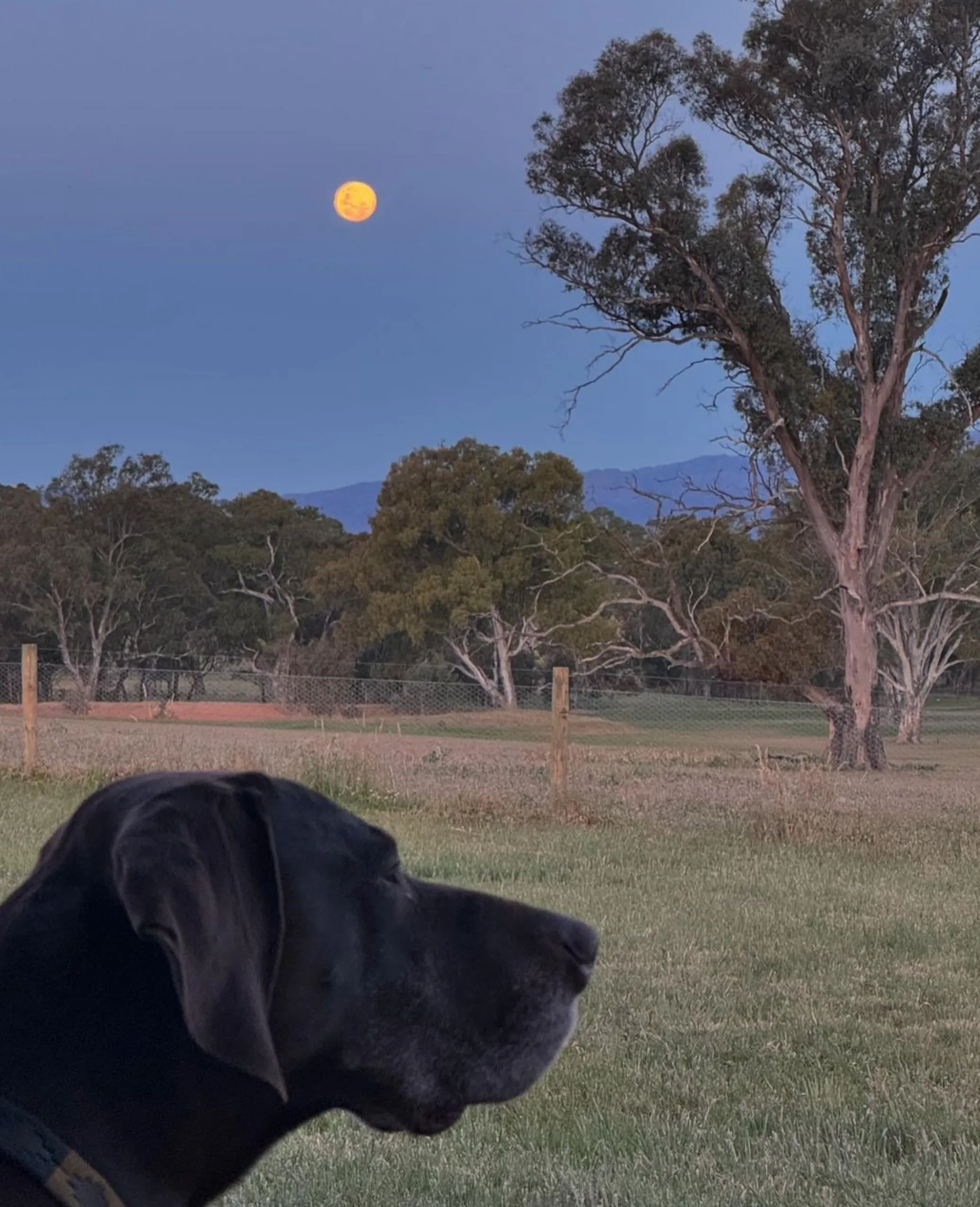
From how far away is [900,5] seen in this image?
65.2 ft

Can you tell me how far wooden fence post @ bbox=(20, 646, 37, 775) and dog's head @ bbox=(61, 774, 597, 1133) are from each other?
10900mm

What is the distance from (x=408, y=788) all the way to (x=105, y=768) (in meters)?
3.06

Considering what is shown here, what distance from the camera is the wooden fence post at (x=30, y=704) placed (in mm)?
12445

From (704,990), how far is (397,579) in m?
35.2

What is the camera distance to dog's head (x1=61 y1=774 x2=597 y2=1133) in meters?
1.66

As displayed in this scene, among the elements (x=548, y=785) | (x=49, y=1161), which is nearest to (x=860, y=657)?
(x=548, y=785)

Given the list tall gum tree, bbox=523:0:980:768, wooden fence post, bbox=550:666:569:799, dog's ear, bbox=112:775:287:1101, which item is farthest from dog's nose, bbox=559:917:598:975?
tall gum tree, bbox=523:0:980:768

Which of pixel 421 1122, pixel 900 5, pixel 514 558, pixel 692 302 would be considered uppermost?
pixel 900 5

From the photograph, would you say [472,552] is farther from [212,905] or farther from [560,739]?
[212,905]

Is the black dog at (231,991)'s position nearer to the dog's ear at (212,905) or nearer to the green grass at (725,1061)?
the dog's ear at (212,905)

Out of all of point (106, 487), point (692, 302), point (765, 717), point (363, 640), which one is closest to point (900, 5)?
point (692, 302)

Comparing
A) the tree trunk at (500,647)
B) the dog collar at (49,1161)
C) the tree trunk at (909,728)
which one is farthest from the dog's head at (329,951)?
the tree trunk at (500,647)

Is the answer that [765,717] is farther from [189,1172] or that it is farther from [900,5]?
[189,1172]

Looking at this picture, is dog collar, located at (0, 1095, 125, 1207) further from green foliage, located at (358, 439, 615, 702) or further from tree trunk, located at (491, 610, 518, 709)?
green foliage, located at (358, 439, 615, 702)
